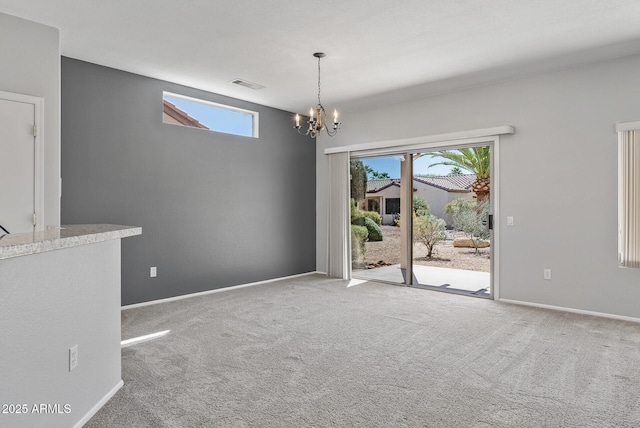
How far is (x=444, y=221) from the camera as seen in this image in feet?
18.6

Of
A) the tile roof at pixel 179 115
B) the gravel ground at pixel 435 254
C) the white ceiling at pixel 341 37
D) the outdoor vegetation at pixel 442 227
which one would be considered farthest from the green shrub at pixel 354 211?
the tile roof at pixel 179 115

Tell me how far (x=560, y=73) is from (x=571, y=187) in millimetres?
1341

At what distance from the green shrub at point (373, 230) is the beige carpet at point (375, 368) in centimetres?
189

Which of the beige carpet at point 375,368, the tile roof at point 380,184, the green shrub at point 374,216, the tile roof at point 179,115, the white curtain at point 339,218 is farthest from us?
the white curtain at point 339,218

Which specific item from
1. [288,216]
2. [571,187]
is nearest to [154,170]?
[288,216]

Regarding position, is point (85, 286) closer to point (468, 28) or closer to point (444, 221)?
point (468, 28)

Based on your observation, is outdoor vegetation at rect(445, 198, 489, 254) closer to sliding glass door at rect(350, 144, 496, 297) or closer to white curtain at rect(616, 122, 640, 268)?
sliding glass door at rect(350, 144, 496, 297)

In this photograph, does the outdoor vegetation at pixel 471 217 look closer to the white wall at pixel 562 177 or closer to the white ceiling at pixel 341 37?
the white wall at pixel 562 177

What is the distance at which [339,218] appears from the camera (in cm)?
669

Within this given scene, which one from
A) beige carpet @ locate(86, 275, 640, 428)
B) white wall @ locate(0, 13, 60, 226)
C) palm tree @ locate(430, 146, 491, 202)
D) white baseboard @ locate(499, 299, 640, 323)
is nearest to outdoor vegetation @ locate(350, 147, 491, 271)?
palm tree @ locate(430, 146, 491, 202)

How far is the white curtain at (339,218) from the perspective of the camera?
6598mm

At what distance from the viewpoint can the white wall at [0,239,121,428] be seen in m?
1.65

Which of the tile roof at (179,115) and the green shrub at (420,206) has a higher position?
the tile roof at (179,115)

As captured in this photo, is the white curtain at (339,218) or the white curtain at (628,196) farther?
the white curtain at (339,218)
